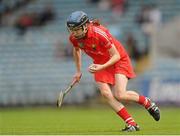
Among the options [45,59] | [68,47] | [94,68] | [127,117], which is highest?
[94,68]

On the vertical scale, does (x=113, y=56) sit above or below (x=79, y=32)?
below

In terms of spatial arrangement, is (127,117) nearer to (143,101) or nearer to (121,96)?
(121,96)

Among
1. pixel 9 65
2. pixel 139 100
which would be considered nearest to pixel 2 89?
A: pixel 9 65

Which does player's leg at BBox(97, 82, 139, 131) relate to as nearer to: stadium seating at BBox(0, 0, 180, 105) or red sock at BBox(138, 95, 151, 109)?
red sock at BBox(138, 95, 151, 109)

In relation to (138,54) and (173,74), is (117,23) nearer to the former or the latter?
(138,54)

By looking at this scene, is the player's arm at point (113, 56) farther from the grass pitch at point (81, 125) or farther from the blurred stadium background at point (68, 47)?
the blurred stadium background at point (68, 47)

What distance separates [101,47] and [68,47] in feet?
52.7

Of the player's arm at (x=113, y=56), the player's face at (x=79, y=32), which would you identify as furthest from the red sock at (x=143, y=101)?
the player's face at (x=79, y=32)

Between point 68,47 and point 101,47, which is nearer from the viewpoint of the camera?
point 101,47

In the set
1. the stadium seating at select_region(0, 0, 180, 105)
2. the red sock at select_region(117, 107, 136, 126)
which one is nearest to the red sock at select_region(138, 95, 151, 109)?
the red sock at select_region(117, 107, 136, 126)

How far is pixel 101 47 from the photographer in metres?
14.2

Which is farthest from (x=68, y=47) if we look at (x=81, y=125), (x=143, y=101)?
(x=143, y=101)

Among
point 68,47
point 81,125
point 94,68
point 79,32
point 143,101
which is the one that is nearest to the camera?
point 94,68

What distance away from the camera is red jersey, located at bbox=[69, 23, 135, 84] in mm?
14025
